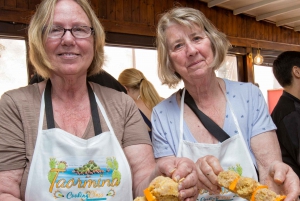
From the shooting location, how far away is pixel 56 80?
4.73ft

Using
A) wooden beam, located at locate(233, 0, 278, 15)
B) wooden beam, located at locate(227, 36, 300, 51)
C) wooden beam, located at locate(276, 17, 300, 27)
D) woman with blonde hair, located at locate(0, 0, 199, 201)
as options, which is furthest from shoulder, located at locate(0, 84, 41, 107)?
wooden beam, located at locate(276, 17, 300, 27)

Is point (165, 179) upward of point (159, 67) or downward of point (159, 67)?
downward

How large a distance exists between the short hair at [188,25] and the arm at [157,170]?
484 millimetres

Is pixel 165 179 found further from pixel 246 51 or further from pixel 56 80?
pixel 246 51

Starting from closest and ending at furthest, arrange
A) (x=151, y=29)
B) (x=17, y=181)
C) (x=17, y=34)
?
(x=17, y=181), (x=17, y=34), (x=151, y=29)

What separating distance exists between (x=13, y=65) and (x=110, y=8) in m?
1.42

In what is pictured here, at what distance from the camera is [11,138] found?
1.28 m

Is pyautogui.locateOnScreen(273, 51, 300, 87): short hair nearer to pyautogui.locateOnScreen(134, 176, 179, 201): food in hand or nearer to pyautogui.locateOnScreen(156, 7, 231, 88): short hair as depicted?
pyautogui.locateOnScreen(156, 7, 231, 88): short hair

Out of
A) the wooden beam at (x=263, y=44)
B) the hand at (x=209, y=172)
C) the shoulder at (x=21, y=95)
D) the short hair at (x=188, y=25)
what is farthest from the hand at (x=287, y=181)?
the wooden beam at (x=263, y=44)

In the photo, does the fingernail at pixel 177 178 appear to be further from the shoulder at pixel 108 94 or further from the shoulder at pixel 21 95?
the shoulder at pixel 21 95

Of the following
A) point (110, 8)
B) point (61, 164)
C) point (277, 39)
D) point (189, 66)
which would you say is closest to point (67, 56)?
point (61, 164)

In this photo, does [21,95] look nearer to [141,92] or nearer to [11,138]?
[11,138]

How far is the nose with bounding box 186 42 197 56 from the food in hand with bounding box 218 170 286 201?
66 centimetres

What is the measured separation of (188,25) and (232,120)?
47 cm
